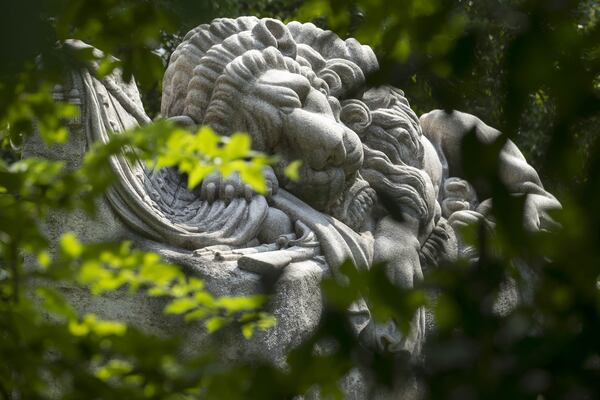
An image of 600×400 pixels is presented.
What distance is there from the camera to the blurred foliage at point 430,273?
7.75 ft

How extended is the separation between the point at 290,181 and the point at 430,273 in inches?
146

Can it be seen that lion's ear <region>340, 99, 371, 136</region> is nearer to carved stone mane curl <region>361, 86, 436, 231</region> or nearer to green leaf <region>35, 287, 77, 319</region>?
carved stone mane curl <region>361, 86, 436, 231</region>

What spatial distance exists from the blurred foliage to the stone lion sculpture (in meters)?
2.71

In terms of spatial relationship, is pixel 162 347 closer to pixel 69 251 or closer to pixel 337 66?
pixel 69 251

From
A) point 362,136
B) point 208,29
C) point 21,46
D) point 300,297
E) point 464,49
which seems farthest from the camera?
point 362,136

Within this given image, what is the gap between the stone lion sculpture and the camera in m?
5.70

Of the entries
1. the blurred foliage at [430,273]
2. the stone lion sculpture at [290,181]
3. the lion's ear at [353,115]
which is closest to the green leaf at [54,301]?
the blurred foliage at [430,273]

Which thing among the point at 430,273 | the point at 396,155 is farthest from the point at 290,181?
the point at 430,273

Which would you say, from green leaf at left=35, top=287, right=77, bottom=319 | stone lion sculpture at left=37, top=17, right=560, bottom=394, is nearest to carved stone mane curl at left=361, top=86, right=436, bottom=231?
stone lion sculpture at left=37, top=17, right=560, bottom=394

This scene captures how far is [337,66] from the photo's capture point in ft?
22.3

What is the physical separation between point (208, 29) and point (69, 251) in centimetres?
377

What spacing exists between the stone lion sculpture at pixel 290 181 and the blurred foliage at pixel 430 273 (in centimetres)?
271

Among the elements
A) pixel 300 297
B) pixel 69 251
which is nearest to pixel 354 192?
pixel 300 297

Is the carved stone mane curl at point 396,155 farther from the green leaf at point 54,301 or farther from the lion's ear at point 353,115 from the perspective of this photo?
the green leaf at point 54,301
